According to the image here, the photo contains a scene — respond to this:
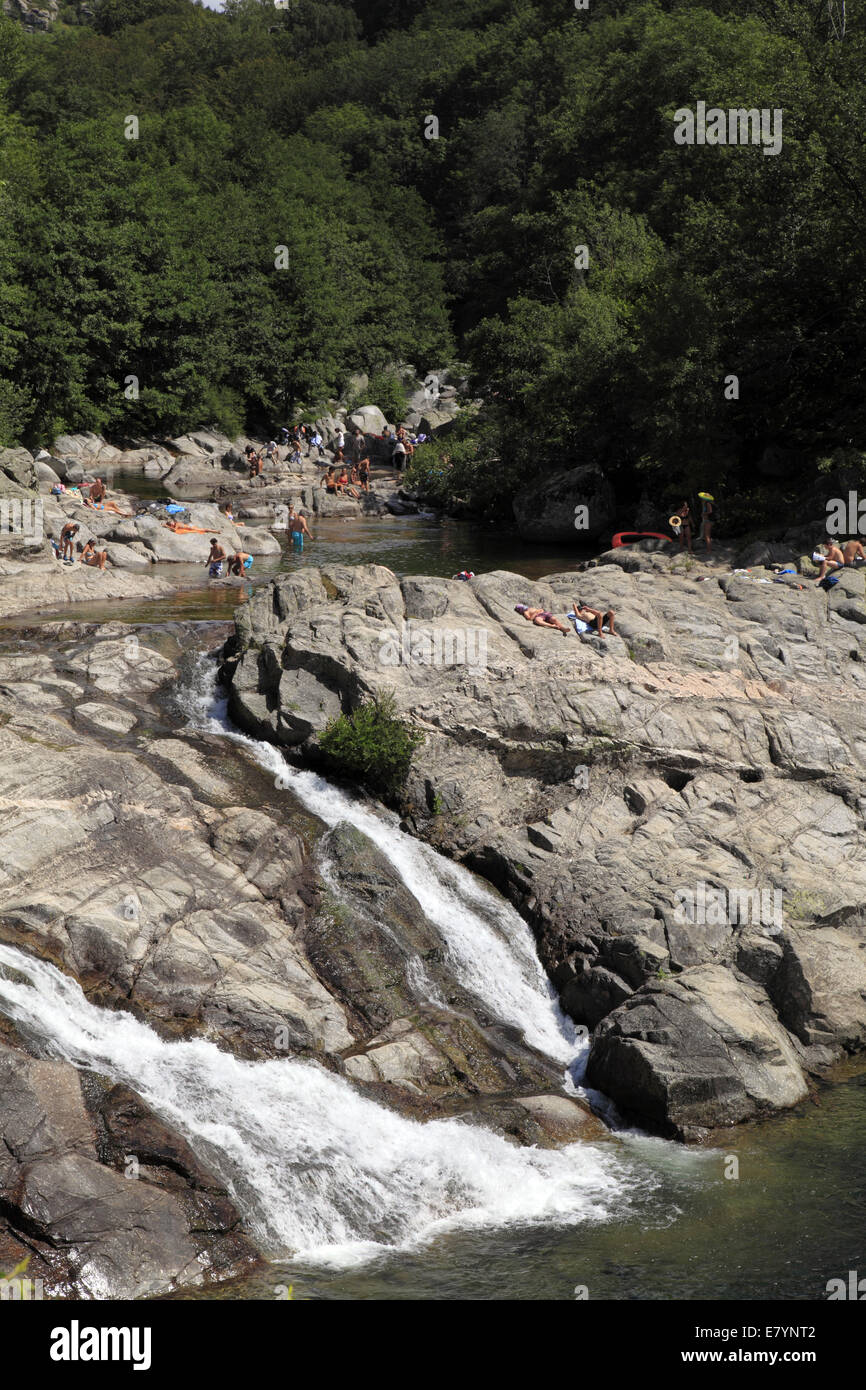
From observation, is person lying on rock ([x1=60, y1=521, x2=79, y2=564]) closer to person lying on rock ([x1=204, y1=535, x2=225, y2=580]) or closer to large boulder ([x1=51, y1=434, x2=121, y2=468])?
person lying on rock ([x1=204, y1=535, x2=225, y2=580])

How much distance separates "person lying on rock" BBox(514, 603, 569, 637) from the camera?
23.5 m

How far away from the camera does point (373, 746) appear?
20.2m

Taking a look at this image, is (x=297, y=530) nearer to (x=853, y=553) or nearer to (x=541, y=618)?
(x=541, y=618)

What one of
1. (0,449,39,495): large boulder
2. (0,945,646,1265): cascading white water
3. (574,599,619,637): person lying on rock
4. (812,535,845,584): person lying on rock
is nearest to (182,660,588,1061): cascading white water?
(0,945,646,1265): cascading white water

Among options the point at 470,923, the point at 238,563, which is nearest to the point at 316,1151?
the point at 470,923

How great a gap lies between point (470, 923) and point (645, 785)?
388 cm

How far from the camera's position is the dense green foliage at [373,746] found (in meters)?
20.3

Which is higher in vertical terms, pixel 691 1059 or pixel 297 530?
pixel 297 530

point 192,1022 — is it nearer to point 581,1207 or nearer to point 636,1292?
point 581,1207

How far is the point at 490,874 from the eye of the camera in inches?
781

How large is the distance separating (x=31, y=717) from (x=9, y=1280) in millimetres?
9863

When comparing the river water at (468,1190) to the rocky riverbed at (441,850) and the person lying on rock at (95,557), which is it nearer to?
the rocky riverbed at (441,850)

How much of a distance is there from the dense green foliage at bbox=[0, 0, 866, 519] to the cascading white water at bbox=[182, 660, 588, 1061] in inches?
753

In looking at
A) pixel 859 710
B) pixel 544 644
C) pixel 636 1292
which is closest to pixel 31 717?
pixel 544 644
